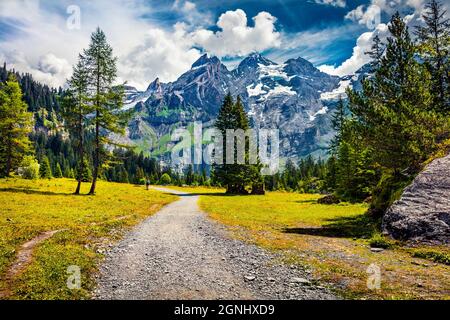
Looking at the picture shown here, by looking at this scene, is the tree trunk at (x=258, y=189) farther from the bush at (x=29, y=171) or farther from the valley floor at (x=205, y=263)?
the bush at (x=29, y=171)

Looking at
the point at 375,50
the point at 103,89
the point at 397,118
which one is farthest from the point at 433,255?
the point at 103,89

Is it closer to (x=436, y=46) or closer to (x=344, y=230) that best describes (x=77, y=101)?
(x=344, y=230)

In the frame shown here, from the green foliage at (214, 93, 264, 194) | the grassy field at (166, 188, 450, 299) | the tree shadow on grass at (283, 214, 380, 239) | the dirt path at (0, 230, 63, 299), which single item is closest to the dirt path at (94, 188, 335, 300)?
the grassy field at (166, 188, 450, 299)

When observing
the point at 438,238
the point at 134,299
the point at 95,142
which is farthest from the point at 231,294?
the point at 95,142

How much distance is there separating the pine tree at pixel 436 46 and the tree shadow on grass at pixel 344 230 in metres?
16.1

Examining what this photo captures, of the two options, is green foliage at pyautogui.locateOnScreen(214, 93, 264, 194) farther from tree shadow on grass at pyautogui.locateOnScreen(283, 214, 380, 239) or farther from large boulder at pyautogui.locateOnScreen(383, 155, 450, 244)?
large boulder at pyautogui.locateOnScreen(383, 155, 450, 244)

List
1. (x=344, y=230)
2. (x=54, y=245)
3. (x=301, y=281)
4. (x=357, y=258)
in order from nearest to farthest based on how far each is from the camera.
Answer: (x=301, y=281), (x=357, y=258), (x=54, y=245), (x=344, y=230)

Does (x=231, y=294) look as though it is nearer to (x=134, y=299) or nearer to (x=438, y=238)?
(x=134, y=299)

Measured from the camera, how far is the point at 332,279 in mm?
9570

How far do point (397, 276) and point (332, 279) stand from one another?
7.65 ft

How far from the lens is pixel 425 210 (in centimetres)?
1534

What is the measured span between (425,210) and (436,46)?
2432cm
